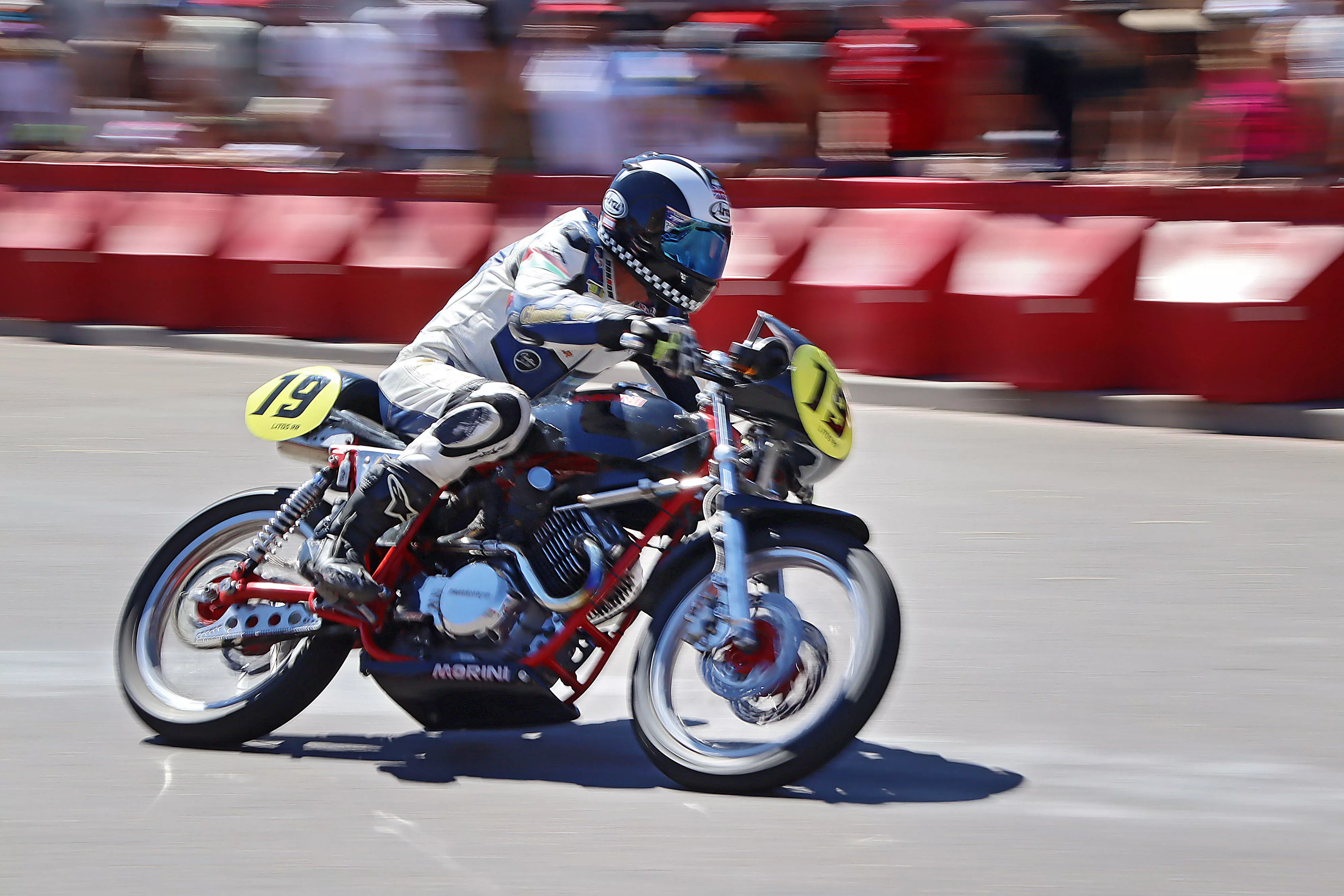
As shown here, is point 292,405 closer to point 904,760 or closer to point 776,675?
point 776,675

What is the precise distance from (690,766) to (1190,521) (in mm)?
4080

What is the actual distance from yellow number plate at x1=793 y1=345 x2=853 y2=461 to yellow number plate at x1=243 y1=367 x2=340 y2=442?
4.45 ft

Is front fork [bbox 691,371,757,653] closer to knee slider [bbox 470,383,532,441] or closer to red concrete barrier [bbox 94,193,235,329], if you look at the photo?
knee slider [bbox 470,383,532,441]

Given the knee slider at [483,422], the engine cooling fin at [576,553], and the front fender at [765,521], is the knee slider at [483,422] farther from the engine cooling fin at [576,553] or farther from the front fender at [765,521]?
the front fender at [765,521]

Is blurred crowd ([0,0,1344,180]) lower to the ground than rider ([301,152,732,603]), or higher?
higher

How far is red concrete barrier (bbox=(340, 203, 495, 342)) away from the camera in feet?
41.7

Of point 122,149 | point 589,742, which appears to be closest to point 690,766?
point 589,742

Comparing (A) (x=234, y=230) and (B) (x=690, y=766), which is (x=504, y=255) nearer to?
(B) (x=690, y=766)

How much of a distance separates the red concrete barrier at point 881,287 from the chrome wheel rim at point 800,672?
6633 mm

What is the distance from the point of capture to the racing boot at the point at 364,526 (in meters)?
4.81

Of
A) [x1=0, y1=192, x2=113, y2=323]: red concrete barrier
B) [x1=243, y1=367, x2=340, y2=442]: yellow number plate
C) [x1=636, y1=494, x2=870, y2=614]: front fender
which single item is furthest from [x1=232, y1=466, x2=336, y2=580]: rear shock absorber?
[x1=0, y1=192, x2=113, y2=323]: red concrete barrier

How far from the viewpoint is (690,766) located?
4434 millimetres

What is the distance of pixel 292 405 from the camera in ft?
16.8

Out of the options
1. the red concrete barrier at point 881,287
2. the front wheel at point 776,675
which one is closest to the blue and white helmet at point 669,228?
the front wheel at point 776,675
